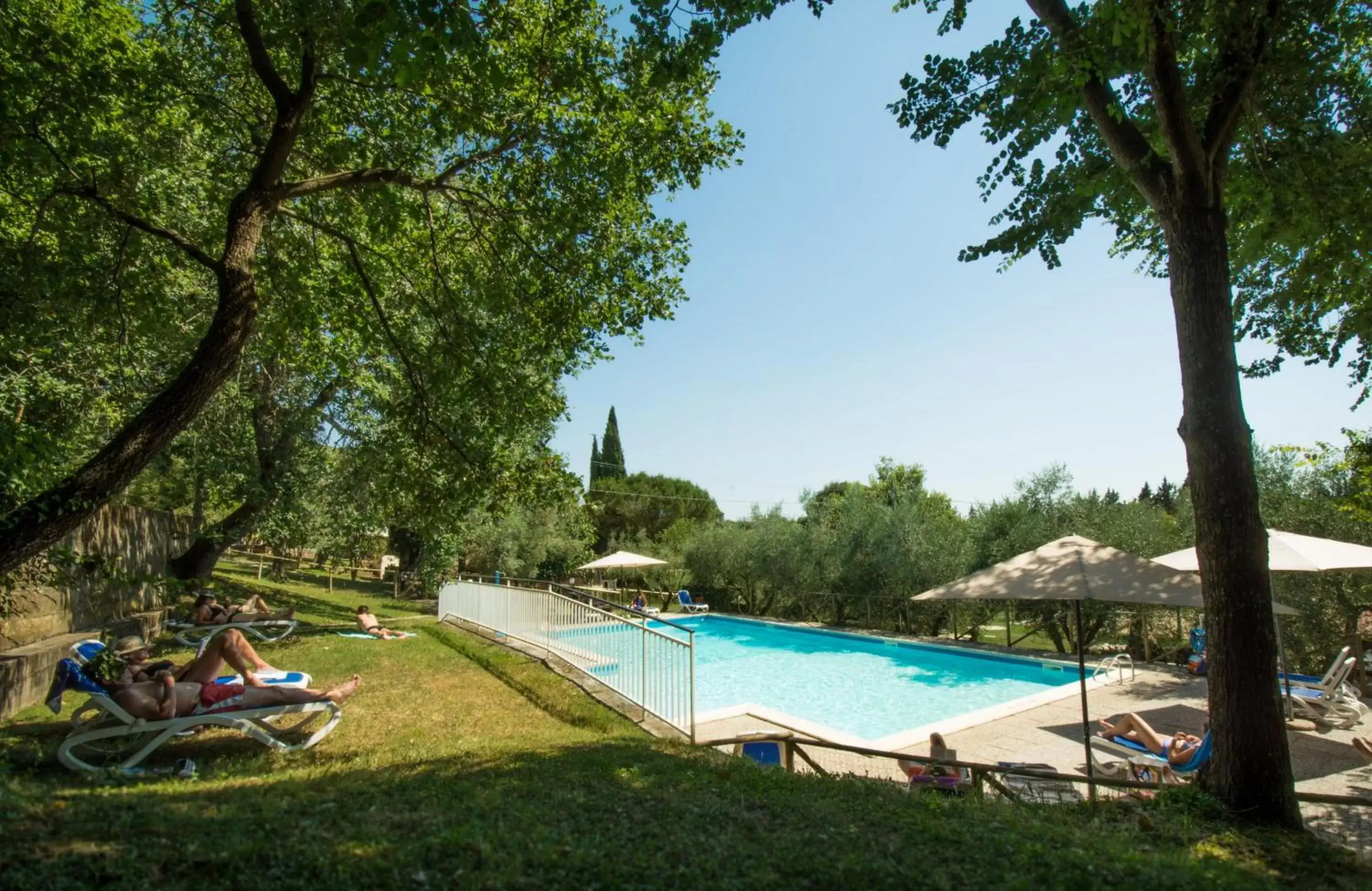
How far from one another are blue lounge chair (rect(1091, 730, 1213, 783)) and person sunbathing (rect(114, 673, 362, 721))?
25.2 ft

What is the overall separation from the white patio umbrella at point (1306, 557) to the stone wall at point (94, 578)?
10.8m

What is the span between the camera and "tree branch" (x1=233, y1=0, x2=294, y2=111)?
5.45 metres

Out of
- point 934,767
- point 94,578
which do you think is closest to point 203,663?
point 94,578

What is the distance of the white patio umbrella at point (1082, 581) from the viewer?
257 inches

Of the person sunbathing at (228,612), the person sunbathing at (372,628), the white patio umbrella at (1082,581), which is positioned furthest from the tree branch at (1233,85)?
the person sunbathing at (228,612)

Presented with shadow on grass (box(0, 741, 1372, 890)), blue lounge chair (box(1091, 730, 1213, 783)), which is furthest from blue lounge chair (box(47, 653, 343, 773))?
blue lounge chair (box(1091, 730, 1213, 783))

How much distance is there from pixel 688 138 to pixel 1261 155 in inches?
220

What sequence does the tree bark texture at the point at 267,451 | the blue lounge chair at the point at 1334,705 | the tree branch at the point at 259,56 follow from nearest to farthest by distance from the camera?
the tree branch at the point at 259,56
the blue lounge chair at the point at 1334,705
the tree bark texture at the point at 267,451

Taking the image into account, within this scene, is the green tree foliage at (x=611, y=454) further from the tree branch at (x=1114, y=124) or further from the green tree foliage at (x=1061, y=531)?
the tree branch at (x=1114, y=124)

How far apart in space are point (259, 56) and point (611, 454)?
51193 millimetres

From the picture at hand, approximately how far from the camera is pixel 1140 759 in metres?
7.34

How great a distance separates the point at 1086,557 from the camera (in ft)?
23.7

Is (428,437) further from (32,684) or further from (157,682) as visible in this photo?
(32,684)

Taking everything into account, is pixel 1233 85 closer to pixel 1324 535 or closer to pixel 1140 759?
pixel 1140 759
